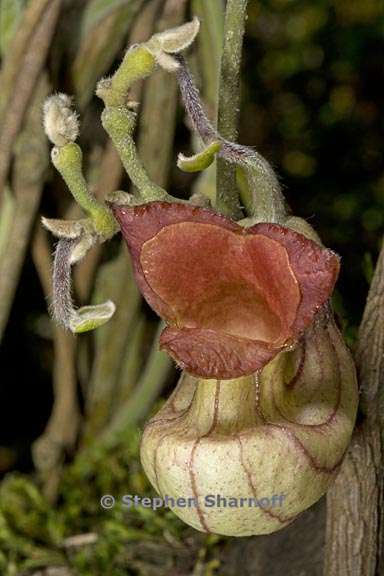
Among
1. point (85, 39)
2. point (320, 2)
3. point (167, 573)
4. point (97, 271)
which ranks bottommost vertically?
point (167, 573)

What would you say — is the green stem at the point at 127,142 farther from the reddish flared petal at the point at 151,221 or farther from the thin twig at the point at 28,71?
the thin twig at the point at 28,71

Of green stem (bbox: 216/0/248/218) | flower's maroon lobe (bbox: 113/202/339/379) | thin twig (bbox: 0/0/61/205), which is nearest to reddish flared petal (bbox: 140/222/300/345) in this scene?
flower's maroon lobe (bbox: 113/202/339/379)

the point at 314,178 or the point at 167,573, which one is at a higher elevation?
the point at 314,178

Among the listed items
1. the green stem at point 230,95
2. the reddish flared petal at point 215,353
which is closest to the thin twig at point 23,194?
the green stem at point 230,95

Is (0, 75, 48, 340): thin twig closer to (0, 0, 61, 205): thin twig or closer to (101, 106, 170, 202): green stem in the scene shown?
(0, 0, 61, 205): thin twig

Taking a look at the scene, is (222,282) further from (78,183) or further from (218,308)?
(78,183)

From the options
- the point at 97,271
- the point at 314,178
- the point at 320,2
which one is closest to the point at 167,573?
the point at 97,271

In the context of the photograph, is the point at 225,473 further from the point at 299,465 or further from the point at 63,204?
the point at 63,204
